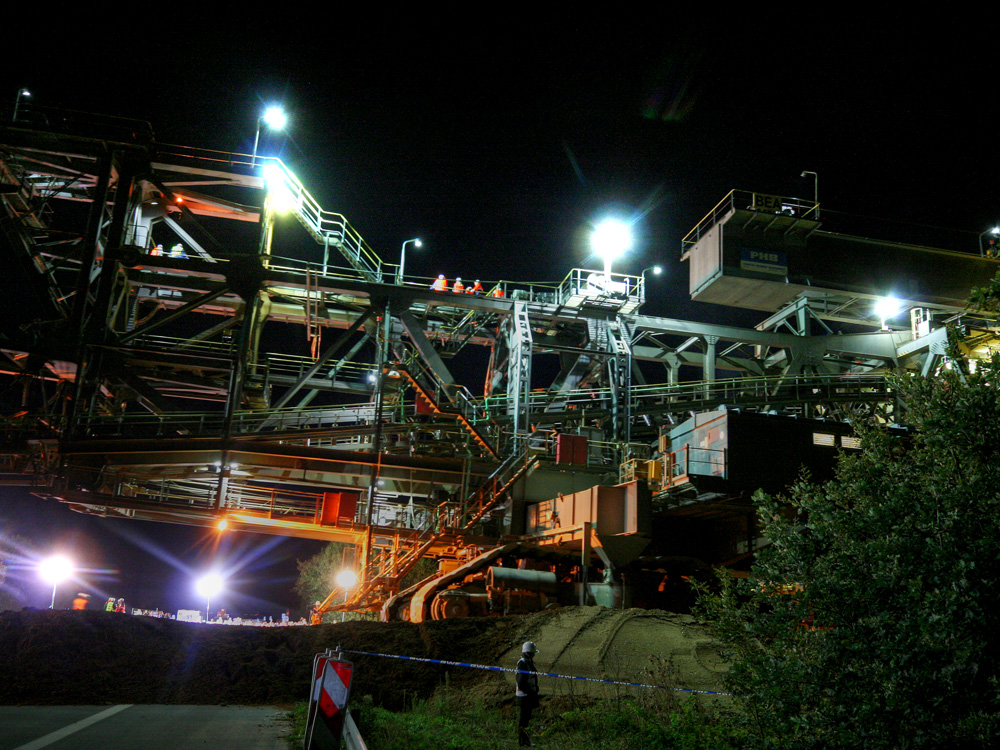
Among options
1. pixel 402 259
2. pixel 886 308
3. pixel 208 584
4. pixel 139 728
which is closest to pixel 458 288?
pixel 402 259

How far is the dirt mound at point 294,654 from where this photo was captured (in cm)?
1250

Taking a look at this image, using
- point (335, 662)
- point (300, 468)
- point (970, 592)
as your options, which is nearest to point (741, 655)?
point (970, 592)

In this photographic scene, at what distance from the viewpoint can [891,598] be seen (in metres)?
6.11

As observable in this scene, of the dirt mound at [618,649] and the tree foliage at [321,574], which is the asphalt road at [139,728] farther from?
the tree foliage at [321,574]

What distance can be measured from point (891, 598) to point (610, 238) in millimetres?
29270

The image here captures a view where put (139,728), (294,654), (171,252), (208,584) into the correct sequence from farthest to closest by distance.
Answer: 1. (208,584)
2. (171,252)
3. (294,654)
4. (139,728)

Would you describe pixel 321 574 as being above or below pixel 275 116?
below

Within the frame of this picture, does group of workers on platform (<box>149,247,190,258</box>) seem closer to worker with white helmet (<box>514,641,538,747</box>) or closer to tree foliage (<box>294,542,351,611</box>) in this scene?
tree foliage (<box>294,542,351,611</box>)

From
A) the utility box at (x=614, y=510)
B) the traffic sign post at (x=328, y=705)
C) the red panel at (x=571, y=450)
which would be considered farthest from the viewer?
the red panel at (x=571, y=450)

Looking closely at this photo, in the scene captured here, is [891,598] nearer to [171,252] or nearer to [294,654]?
[294,654]

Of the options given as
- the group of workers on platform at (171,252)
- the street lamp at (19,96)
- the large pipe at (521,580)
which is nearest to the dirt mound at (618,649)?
the large pipe at (521,580)

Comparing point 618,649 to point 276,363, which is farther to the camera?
point 276,363

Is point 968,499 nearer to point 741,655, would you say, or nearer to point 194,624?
point 741,655

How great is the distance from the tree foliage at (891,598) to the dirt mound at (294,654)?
21.6ft
